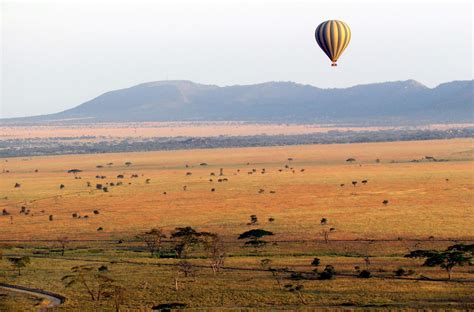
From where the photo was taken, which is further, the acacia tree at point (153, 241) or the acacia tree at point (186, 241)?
the acacia tree at point (153, 241)

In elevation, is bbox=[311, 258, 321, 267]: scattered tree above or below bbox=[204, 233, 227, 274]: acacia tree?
below

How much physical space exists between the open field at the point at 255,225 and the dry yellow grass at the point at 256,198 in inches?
6.6

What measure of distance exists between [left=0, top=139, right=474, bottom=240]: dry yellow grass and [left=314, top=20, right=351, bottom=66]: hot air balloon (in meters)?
12.9

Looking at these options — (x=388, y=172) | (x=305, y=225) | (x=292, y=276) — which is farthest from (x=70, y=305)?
(x=388, y=172)

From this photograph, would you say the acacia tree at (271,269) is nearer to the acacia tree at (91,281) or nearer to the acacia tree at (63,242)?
the acacia tree at (91,281)

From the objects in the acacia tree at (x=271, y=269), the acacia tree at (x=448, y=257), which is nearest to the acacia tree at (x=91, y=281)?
the acacia tree at (x=271, y=269)

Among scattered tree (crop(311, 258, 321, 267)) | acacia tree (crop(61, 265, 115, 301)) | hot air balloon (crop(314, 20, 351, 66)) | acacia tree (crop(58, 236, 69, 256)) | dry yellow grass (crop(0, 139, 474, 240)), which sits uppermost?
hot air balloon (crop(314, 20, 351, 66))

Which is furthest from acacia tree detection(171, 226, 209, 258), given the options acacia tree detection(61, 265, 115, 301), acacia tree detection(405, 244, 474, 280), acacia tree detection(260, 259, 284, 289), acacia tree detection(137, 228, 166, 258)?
acacia tree detection(405, 244, 474, 280)

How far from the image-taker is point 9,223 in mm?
69938

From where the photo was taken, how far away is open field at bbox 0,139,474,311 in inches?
1608

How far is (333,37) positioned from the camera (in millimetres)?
71062

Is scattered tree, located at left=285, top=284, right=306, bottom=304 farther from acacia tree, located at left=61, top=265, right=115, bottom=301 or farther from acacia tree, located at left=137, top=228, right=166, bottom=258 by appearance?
acacia tree, located at left=137, top=228, right=166, bottom=258

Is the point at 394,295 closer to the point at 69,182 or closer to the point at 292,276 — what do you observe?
the point at 292,276

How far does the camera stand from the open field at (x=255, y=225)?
134 feet
